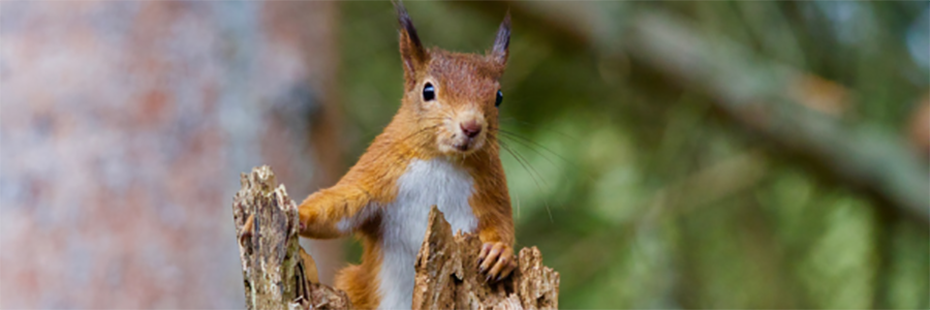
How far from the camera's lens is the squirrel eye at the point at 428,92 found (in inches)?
53.4

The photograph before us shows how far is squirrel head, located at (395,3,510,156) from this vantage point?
1302 millimetres

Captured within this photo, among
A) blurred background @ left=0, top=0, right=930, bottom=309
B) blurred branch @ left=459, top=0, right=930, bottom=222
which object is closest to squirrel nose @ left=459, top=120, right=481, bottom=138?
blurred background @ left=0, top=0, right=930, bottom=309

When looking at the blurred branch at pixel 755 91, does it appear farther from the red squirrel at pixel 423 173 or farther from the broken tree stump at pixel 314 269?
the broken tree stump at pixel 314 269

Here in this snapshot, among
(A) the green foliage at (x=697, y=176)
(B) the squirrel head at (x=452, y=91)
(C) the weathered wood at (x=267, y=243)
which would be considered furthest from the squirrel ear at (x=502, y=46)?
(A) the green foliage at (x=697, y=176)

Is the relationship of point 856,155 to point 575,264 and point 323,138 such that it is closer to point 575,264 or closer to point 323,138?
point 575,264

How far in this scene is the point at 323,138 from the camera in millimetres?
2488

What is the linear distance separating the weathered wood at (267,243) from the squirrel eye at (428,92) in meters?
0.34

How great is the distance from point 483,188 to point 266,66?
1278 mm

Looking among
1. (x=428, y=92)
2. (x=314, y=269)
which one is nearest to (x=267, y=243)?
(x=314, y=269)

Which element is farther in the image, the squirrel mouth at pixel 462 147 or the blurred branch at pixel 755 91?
the blurred branch at pixel 755 91

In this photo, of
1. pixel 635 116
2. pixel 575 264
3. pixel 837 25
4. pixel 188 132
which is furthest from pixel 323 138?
pixel 837 25

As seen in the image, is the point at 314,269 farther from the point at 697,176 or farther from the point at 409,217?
the point at 697,176

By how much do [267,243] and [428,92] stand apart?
0.40 meters

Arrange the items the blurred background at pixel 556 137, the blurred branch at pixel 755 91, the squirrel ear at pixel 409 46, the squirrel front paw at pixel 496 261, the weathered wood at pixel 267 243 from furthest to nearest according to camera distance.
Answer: the blurred branch at pixel 755 91 → the blurred background at pixel 556 137 → the squirrel ear at pixel 409 46 → the squirrel front paw at pixel 496 261 → the weathered wood at pixel 267 243
